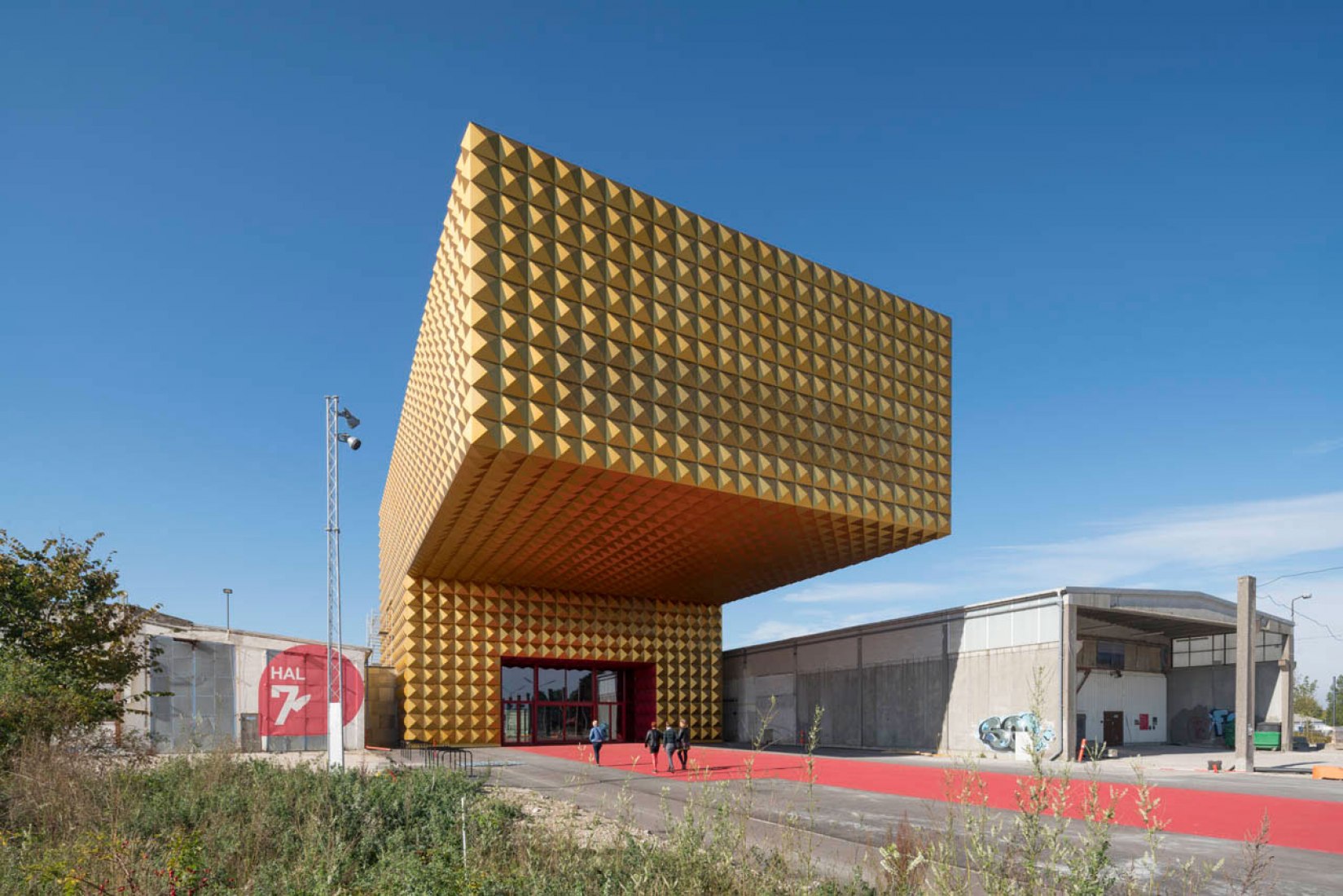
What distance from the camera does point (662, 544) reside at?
34.6m

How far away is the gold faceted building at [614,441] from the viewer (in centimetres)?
2530

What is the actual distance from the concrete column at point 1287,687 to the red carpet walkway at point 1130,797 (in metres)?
25.3

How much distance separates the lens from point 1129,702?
144 ft

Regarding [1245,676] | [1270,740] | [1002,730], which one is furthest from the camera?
[1270,740]

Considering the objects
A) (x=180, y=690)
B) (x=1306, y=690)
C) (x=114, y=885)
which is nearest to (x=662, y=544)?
(x=180, y=690)

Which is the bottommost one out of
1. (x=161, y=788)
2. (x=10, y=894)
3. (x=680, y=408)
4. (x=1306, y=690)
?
(x=1306, y=690)

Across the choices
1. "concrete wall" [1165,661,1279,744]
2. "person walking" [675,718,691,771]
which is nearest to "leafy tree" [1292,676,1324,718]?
"concrete wall" [1165,661,1279,744]

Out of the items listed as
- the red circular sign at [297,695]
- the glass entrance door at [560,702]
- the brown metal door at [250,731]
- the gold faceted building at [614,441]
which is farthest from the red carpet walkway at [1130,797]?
the brown metal door at [250,731]

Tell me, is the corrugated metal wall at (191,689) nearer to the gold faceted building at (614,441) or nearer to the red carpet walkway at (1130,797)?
the gold faceted building at (614,441)

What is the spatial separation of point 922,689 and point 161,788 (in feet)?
101

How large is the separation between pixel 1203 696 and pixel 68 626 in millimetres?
49594

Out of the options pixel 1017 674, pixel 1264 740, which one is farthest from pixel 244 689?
pixel 1264 740

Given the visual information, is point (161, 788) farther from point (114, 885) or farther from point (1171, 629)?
point (1171, 629)

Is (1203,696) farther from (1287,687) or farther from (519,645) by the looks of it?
(519,645)
